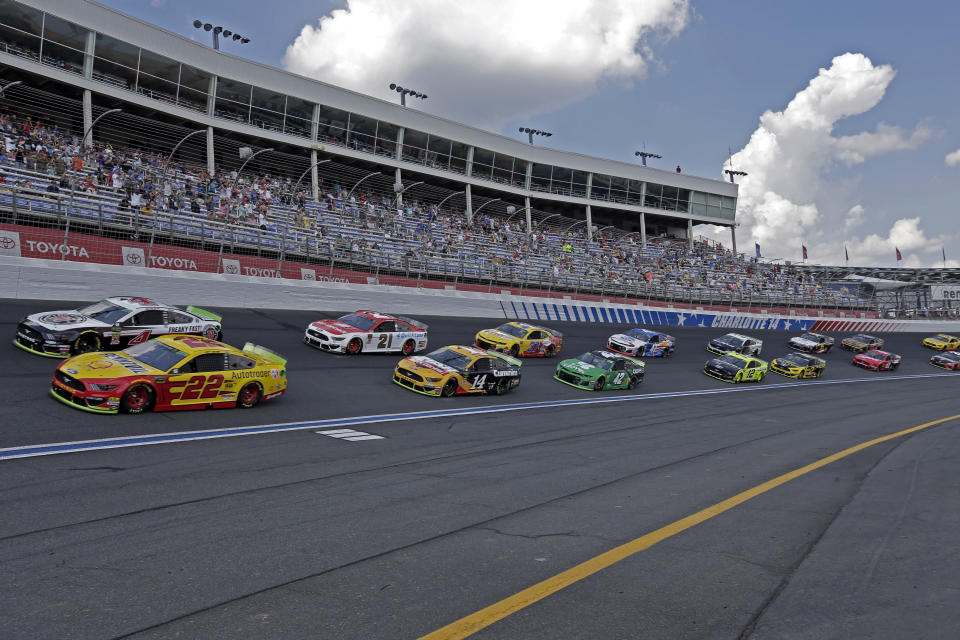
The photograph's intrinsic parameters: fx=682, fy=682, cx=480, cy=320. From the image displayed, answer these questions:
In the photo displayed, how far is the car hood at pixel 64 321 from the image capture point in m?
14.7

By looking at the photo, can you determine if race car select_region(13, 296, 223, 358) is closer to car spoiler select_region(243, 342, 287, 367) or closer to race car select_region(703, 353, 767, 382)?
car spoiler select_region(243, 342, 287, 367)

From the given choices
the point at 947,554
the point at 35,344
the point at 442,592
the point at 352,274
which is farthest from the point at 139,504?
the point at 352,274

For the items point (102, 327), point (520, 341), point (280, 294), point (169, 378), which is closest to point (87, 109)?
point (280, 294)

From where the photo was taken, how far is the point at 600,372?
851 inches

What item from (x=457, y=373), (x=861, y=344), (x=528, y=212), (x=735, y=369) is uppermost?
(x=528, y=212)

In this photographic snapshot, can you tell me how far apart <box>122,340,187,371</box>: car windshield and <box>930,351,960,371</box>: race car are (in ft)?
149

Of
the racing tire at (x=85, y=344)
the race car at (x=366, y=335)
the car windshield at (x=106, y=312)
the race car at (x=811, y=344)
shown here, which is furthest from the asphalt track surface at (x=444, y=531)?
the race car at (x=811, y=344)

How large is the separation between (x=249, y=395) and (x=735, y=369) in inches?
803

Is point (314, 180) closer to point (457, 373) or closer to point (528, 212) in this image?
point (528, 212)

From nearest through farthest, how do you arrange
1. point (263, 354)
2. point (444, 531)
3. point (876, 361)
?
point (444, 531) < point (263, 354) < point (876, 361)

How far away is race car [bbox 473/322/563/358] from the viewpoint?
80.5 feet

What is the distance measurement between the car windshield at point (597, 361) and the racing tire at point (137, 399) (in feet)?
45.1

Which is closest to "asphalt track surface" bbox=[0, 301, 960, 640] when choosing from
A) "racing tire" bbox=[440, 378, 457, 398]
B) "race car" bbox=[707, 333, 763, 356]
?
"racing tire" bbox=[440, 378, 457, 398]

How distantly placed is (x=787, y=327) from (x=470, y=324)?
3328cm
